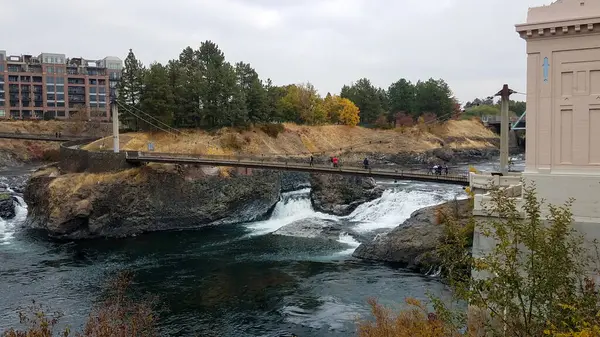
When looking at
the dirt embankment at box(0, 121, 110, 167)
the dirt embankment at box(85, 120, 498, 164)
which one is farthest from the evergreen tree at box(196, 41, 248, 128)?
the dirt embankment at box(0, 121, 110, 167)

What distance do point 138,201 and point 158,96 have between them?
17664mm

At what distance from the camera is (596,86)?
1698 centimetres

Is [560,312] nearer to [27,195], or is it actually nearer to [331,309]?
[331,309]

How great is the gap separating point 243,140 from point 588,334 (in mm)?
54397

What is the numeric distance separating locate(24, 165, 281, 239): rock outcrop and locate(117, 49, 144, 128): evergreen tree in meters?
13.1

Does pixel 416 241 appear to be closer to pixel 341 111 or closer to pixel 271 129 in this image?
pixel 271 129

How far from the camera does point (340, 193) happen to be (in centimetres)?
4753

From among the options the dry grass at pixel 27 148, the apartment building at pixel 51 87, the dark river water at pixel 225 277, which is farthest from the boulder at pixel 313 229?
the apartment building at pixel 51 87

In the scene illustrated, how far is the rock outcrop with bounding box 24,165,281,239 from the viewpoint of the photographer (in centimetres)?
4056

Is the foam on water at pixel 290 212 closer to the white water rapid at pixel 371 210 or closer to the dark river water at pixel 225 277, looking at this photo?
the white water rapid at pixel 371 210

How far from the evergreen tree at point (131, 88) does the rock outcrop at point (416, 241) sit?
36043 mm

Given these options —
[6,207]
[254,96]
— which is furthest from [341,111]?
[6,207]

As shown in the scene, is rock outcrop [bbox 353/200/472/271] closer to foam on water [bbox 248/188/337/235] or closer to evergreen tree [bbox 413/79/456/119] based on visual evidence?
foam on water [bbox 248/188/337/235]

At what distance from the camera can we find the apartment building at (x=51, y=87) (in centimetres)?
10394
